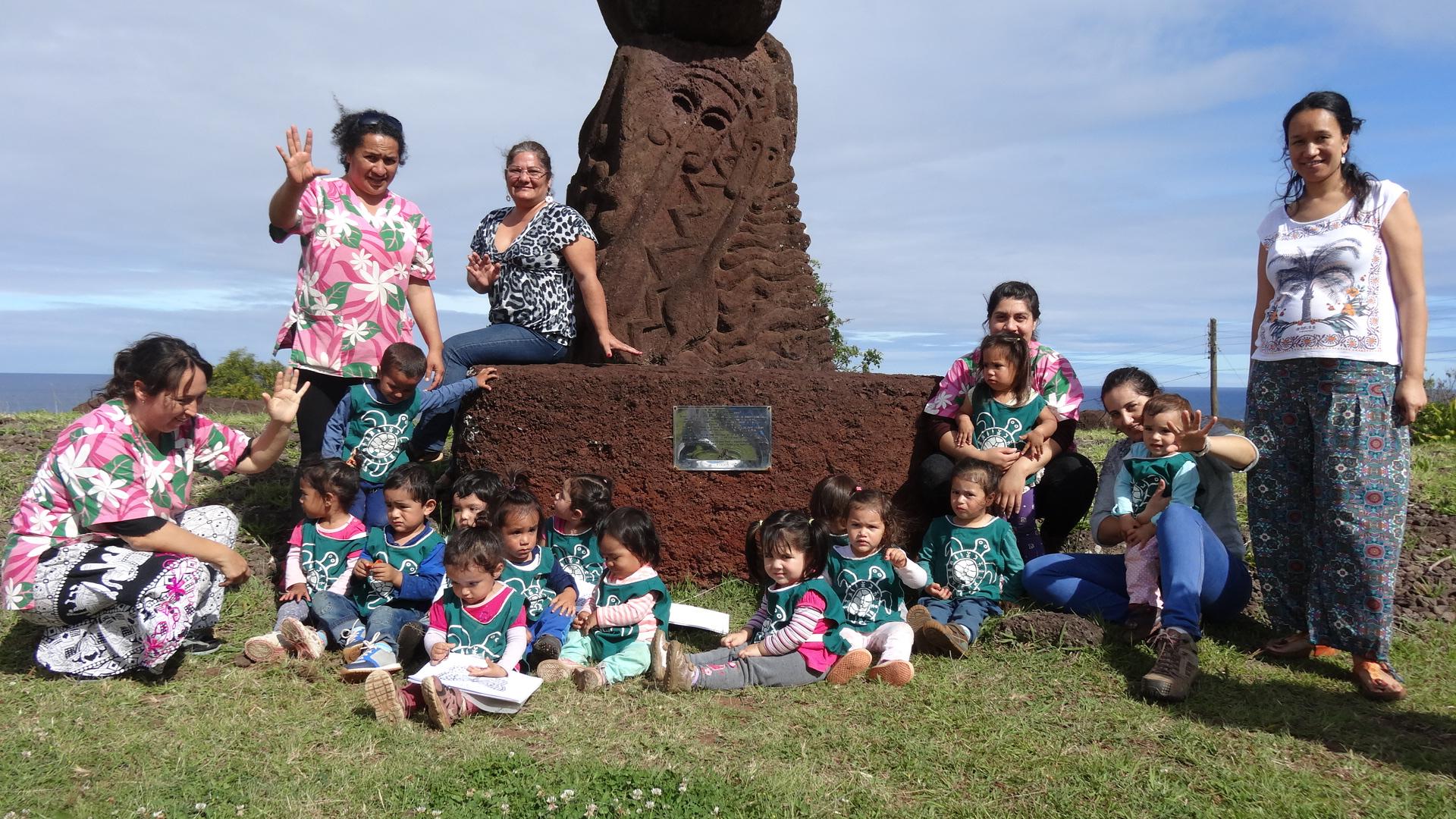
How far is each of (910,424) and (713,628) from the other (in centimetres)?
134

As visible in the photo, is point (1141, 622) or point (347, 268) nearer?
point (1141, 622)

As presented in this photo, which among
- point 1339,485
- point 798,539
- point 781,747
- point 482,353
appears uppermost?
point 482,353

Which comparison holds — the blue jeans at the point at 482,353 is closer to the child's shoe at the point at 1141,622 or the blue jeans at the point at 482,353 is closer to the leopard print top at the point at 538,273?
the leopard print top at the point at 538,273

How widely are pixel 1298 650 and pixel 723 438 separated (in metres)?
2.27

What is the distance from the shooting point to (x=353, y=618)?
3.81m

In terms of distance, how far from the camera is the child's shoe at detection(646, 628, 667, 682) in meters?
3.29

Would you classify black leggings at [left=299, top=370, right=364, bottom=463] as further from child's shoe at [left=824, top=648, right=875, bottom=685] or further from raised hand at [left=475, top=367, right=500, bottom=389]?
child's shoe at [left=824, top=648, right=875, bottom=685]

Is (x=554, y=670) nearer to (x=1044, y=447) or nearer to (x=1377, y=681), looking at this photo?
(x=1044, y=447)

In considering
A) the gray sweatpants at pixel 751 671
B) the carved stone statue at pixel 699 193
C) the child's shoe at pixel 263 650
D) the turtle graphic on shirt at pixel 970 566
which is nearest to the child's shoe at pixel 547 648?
the gray sweatpants at pixel 751 671

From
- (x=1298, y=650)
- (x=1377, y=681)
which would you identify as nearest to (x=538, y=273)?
(x=1298, y=650)

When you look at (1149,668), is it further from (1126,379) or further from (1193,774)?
(1126,379)

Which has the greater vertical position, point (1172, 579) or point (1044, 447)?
point (1044, 447)

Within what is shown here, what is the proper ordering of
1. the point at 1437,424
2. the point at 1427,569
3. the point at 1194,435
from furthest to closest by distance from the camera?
the point at 1437,424
the point at 1427,569
the point at 1194,435

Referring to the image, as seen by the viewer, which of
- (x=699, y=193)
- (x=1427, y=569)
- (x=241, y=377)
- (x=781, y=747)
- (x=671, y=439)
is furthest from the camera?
(x=241, y=377)
